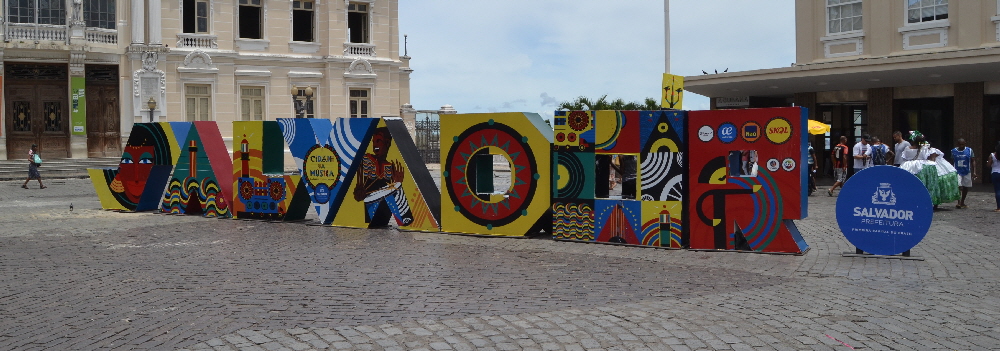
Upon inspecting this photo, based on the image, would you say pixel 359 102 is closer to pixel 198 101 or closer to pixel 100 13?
pixel 198 101

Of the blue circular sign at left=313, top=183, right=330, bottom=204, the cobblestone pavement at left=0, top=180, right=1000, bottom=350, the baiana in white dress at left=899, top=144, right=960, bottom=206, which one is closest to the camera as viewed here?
the cobblestone pavement at left=0, top=180, right=1000, bottom=350

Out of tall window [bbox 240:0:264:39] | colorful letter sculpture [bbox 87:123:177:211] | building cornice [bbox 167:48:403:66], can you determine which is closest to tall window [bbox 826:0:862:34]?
colorful letter sculpture [bbox 87:123:177:211]

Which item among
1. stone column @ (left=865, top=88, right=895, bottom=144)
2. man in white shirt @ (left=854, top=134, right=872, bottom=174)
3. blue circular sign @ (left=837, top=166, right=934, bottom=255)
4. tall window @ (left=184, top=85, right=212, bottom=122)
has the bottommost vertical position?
blue circular sign @ (left=837, top=166, right=934, bottom=255)

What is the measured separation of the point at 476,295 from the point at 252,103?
30.4 metres

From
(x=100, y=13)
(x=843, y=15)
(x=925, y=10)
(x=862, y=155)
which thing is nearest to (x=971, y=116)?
(x=925, y=10)

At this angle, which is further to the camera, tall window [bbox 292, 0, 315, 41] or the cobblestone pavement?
tall window [bbox 292, 0, 315, 41]

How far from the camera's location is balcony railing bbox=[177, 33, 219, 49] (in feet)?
113

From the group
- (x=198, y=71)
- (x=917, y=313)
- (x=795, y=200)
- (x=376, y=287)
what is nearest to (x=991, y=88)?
→ (x=795, y=200)

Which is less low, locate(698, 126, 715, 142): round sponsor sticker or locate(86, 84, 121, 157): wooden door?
locate(86, 84, 121, 157): wooden door

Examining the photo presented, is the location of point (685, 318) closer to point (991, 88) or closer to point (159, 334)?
point (159, 334)

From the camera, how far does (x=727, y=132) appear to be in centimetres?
1097

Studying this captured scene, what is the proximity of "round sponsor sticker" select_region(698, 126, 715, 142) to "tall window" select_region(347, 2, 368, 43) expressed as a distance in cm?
2878

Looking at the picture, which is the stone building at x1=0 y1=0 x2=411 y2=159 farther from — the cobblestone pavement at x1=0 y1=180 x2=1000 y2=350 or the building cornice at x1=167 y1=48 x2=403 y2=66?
the cobblestone pavement at x1=0 y1=180 x2=1000 y2=350

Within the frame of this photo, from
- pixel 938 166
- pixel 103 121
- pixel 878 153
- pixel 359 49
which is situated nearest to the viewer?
pixel 938 166
